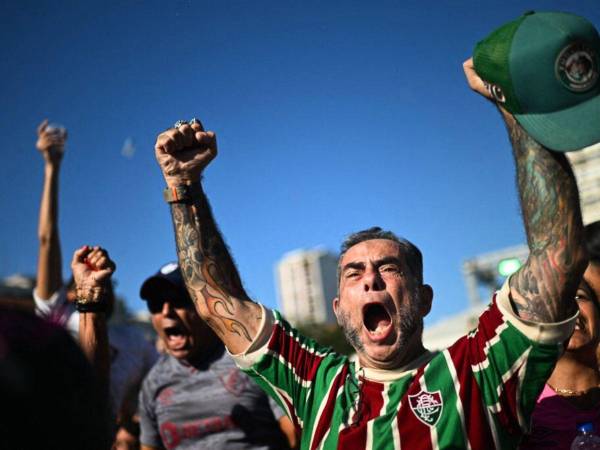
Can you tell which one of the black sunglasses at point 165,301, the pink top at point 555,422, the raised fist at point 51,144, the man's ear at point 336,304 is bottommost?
the pink top at point 555,422

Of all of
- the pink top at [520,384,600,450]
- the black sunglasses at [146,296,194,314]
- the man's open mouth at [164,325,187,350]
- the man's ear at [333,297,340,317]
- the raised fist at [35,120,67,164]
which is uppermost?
the raised fist at [35,120,67,164]

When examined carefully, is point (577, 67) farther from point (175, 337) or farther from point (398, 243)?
point (175, 337)

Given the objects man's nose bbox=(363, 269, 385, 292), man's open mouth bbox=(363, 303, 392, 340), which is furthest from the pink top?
man's nose bbox=(363, 269, 385, 292)

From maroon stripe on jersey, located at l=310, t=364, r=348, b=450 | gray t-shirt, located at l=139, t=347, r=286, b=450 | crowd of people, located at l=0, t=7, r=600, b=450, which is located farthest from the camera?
gray t-shirt, located at l=139, t=347, r=286, b=450

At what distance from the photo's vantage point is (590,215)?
7356 cm

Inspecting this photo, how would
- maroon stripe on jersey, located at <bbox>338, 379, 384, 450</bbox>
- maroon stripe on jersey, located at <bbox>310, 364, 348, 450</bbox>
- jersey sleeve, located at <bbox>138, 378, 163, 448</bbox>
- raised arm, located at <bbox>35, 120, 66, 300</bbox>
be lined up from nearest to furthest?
maroon stripe on jersey, located at <bbox>338, 379, 384, 450</bbox> → maroon stripe on jersey, located at <bbox>310, 364, 348, 450</bbox> → jersey sleeve, located at <bbox>138, 378, 163, 448</bbox> → raised arm, located at <bbox>35, 120, 66, 300</bbox>

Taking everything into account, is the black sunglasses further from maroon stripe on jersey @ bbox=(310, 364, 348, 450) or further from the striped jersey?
maroon stripe on jersey @ bbox=(310, 364, 348, 450)

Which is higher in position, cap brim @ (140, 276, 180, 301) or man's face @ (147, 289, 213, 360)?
cap brim @ (140, 276, 180, 301)

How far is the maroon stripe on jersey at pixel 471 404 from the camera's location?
2693 mm

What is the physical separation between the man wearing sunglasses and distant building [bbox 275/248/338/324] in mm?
148348

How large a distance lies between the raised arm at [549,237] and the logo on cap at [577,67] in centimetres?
27

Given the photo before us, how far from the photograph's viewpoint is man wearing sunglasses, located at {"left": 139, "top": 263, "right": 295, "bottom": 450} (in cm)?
420

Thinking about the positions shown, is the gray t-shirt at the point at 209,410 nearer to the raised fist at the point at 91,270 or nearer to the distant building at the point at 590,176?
the raised fist at the point at 91,270

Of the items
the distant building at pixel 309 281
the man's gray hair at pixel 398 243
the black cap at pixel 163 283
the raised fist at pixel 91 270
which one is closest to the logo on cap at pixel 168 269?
the black cap at pixel 163 283
